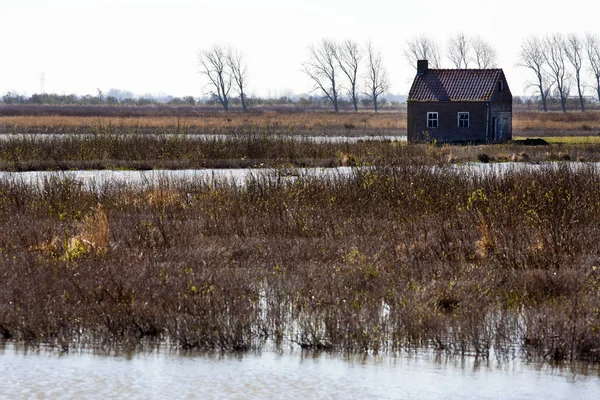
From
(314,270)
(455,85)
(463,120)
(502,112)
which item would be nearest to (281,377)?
(314,270)

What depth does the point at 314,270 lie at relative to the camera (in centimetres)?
1122

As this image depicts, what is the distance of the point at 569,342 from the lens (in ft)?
27.3

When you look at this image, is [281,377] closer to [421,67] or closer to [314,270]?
[314,270]

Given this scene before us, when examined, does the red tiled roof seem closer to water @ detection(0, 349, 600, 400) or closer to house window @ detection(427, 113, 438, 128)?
house window @ detection(427, 113, 438, 128)

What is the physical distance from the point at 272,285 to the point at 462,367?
10.0ft

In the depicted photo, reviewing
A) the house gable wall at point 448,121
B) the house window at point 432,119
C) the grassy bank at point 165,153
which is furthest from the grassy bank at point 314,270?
the house window at point 432,119

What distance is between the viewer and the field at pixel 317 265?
8.88m

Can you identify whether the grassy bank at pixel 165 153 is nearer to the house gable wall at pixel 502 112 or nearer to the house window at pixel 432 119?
the house window at pixel 432 119

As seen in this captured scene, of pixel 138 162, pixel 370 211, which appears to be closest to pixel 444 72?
pixel 138 162

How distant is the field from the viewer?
888 cm

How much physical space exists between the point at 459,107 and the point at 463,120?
0.86 metres

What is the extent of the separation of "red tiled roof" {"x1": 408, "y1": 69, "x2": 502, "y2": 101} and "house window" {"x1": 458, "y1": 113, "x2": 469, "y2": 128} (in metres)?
1.00

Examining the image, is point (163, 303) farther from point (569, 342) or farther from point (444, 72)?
point (444, 72)

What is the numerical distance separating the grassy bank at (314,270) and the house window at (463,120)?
36.9m
